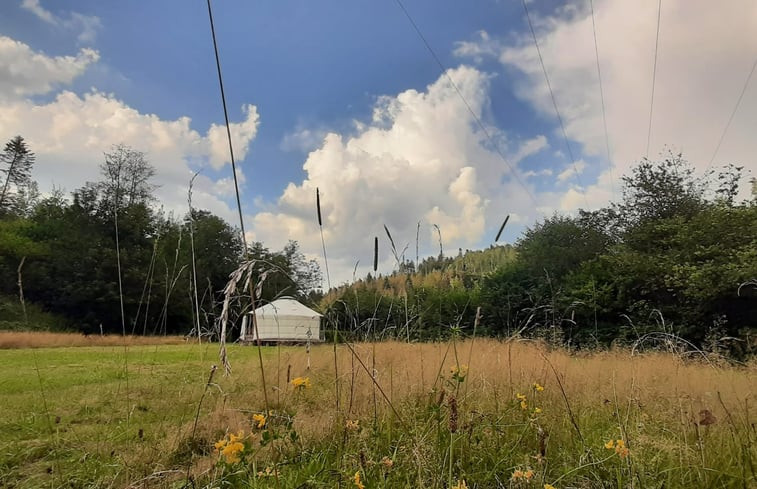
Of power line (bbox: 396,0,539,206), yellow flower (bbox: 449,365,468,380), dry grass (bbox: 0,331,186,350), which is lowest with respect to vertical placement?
dry grass (bbox: 0,331,186,350)

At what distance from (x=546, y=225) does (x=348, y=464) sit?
62.6 feet

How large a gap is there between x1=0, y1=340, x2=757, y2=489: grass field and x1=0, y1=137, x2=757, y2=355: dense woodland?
0.38 m

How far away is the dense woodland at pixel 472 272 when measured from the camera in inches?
99.0

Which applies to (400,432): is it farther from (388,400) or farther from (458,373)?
(458,373)

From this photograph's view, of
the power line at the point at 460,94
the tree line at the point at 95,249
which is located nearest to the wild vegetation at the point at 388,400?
the power line at the point at 460,94

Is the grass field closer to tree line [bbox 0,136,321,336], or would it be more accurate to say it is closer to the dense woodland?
the dense woodland

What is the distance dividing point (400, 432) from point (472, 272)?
113cm

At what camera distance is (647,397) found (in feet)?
9.34

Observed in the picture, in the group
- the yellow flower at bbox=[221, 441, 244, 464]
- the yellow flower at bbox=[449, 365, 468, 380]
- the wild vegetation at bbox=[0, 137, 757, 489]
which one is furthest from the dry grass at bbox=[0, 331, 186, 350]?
the yellow flower at bbox=[221, 441, 244, 464]

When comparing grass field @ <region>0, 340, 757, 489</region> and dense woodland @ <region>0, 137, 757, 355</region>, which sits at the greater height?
dense woodland @ <region>0, 137, 757, 355</region>

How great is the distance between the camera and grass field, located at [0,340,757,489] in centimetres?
122

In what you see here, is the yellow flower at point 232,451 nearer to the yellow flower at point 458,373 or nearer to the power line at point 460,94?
the yellow flower at point 458,373

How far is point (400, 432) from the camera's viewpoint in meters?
1.74

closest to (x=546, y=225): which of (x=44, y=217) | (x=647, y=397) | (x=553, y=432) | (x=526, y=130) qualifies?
(x=526, y=130)
